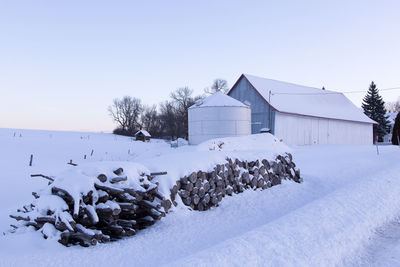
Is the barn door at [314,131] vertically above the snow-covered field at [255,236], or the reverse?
the barn door at [314,131]

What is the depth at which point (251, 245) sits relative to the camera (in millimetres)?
4758

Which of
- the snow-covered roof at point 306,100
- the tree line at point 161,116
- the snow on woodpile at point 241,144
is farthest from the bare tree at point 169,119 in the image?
the snow on woodpile at point 241,144

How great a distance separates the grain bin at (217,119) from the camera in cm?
2536

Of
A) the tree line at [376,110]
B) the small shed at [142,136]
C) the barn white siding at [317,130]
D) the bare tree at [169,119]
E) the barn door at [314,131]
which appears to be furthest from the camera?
the bare tree at [169,119]

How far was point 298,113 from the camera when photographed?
30984 millimetres

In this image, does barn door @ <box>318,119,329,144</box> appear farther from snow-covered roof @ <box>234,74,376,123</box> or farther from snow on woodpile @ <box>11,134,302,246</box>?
snow on woodpile @ <box>11,134,302,246</box>

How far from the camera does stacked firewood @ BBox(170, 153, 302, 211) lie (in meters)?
7.98

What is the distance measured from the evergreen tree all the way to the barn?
15584mm

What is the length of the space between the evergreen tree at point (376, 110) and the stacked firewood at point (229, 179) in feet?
168

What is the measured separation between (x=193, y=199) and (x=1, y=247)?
428cm

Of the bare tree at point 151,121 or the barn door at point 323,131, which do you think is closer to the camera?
the barn door at point 323,131

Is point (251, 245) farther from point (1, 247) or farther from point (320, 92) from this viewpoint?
point (320, 92)

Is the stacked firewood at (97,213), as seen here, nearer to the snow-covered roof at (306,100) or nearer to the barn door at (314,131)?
the snow-covered roof at (306,100)

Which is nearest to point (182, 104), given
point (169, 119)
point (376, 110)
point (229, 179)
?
point (169, 119)
